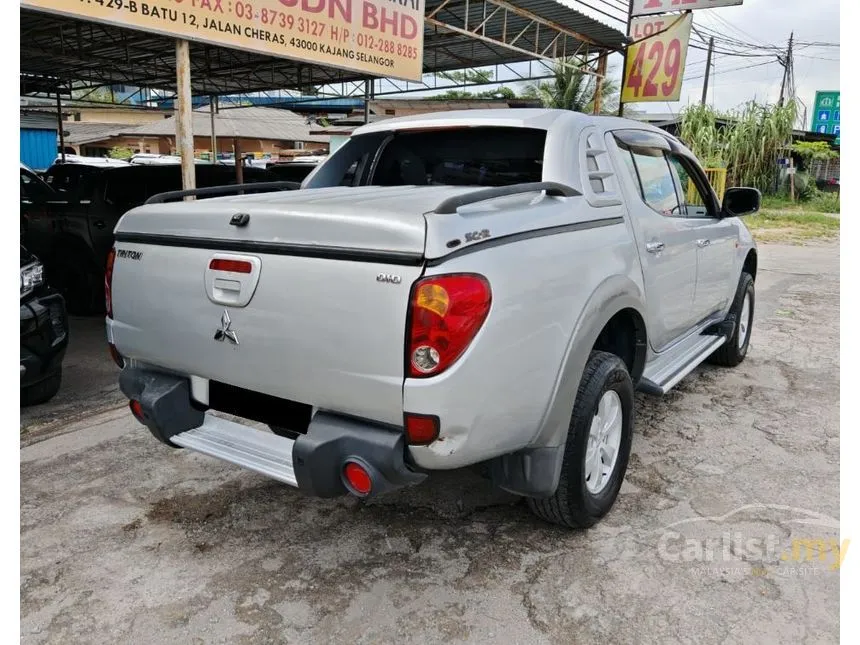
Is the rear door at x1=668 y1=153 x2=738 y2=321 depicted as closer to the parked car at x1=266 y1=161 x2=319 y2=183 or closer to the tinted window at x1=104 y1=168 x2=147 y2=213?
the tinted window at x1=104 y1=168 x2=147 y2=213

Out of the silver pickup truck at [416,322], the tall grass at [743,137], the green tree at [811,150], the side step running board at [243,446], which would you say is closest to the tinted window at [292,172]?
the silver pickup truck at [416,322]

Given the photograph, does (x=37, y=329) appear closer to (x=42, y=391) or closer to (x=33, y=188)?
(x=42, y=391)

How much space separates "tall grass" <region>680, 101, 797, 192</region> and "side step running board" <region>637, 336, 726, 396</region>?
19770 millimetres

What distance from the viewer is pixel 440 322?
83.3 inches

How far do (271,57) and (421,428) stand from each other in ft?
33.7

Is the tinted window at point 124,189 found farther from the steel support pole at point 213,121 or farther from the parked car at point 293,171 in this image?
the steel support pole at point 213,121

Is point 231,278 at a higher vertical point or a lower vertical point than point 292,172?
A: lower

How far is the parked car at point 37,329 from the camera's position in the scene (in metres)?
4.41

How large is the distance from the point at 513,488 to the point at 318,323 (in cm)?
100

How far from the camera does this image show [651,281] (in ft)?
11.4

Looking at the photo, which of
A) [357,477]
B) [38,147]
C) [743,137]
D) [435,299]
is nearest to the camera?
[435,299]

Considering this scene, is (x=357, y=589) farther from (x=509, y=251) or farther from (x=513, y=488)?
(x=509, y=251)

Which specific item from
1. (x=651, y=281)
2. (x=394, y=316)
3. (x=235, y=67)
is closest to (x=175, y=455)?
(x=394, y=316)

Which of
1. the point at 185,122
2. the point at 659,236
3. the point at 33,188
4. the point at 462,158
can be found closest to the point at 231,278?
the point at 462,158
